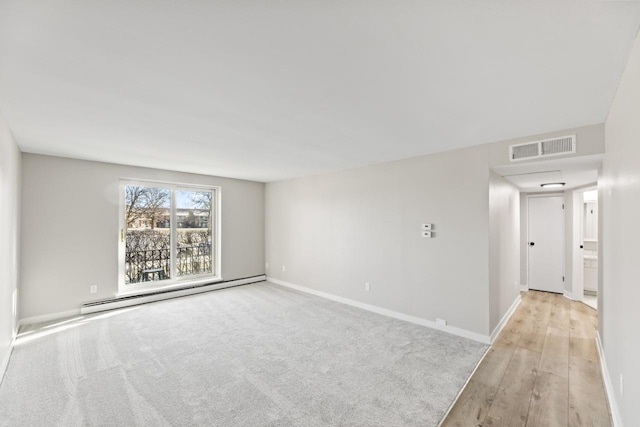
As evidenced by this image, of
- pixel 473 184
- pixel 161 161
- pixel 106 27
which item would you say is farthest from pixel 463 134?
pixel 161 161

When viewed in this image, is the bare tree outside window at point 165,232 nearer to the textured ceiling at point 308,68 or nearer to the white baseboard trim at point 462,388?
the textured ceiling at point 308,68

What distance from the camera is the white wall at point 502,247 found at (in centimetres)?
346

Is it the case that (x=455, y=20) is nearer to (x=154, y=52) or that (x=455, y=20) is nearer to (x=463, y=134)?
(x=154, y=52)

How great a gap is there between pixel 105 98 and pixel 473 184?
3880 mm

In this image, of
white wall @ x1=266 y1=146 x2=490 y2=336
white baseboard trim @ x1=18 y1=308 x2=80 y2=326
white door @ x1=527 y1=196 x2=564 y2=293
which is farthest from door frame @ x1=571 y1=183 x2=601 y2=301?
white baseboard trim @ x1=18 y1=308 x2=80 y2=326

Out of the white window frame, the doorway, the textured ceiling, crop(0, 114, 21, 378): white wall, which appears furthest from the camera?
the doorway

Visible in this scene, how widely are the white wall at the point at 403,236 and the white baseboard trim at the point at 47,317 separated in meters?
3.65

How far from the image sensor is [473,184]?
136 inches

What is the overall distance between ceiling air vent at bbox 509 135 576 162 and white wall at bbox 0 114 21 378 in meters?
5.15

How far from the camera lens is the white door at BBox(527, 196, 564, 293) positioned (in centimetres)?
542

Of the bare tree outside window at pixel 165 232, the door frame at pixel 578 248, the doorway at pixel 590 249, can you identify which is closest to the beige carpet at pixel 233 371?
the bare tree outside window at pixel 165 232

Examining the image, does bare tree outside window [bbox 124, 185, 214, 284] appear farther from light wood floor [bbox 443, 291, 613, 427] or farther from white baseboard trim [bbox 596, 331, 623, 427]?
white baseboard trim [bbox 596, 331, 623, 427]

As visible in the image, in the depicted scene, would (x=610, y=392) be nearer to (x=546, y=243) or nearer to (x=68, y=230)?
(x=546, y=243)

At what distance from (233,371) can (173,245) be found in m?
3.53
